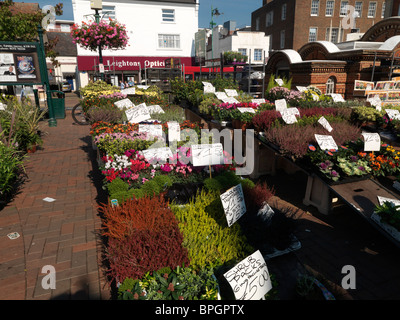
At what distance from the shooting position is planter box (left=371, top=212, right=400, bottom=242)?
3.42 meters

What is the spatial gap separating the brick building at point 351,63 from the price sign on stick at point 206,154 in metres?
10.2

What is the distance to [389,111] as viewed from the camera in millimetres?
6656

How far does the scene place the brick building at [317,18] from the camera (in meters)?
29.7

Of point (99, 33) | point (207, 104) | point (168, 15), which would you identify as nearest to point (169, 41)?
point (168, 15)

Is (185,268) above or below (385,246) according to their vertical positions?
above

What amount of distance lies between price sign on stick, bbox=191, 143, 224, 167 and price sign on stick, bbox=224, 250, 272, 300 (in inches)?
69.1

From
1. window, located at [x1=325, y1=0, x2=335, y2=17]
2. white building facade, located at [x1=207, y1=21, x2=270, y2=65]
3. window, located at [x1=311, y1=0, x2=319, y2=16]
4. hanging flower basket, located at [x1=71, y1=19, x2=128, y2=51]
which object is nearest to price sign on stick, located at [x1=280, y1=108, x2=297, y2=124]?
hanging flower basket, located at [x1=71, y1=19, x2=128, y2=51]

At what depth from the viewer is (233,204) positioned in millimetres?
2949

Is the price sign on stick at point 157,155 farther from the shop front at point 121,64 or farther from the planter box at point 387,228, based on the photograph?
the shop front at point 121,64

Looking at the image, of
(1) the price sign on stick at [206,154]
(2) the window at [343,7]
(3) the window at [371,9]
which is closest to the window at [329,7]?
(2) the window at [343,7]

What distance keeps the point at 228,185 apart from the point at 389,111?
5.34 meters

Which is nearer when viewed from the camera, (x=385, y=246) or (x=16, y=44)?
(x=385, y=246)
